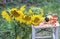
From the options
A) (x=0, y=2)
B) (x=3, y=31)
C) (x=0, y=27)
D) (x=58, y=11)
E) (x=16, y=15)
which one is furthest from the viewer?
(x=0, y=2)

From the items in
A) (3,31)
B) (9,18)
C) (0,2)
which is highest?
(0,2)

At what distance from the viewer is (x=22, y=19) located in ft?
4.55

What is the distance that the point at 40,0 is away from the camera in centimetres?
471

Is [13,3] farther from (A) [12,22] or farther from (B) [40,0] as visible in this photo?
(A) [12,22]

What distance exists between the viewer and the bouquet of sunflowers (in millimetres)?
1381

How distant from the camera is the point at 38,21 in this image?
140 centimetres

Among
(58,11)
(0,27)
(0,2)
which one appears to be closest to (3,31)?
(0,27)

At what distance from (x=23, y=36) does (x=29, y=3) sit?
3.26 metres

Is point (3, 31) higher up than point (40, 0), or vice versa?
point (40, 0)

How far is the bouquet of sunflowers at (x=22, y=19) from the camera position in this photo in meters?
1.38

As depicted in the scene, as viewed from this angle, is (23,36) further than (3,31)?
No

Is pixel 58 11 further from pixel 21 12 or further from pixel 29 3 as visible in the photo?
pixel 21 12

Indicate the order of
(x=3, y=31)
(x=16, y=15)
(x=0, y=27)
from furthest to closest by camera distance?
(x=0, y=27) < (x=3, y=31) < (x=16, y=15)

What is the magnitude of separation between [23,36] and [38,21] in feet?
0.46
